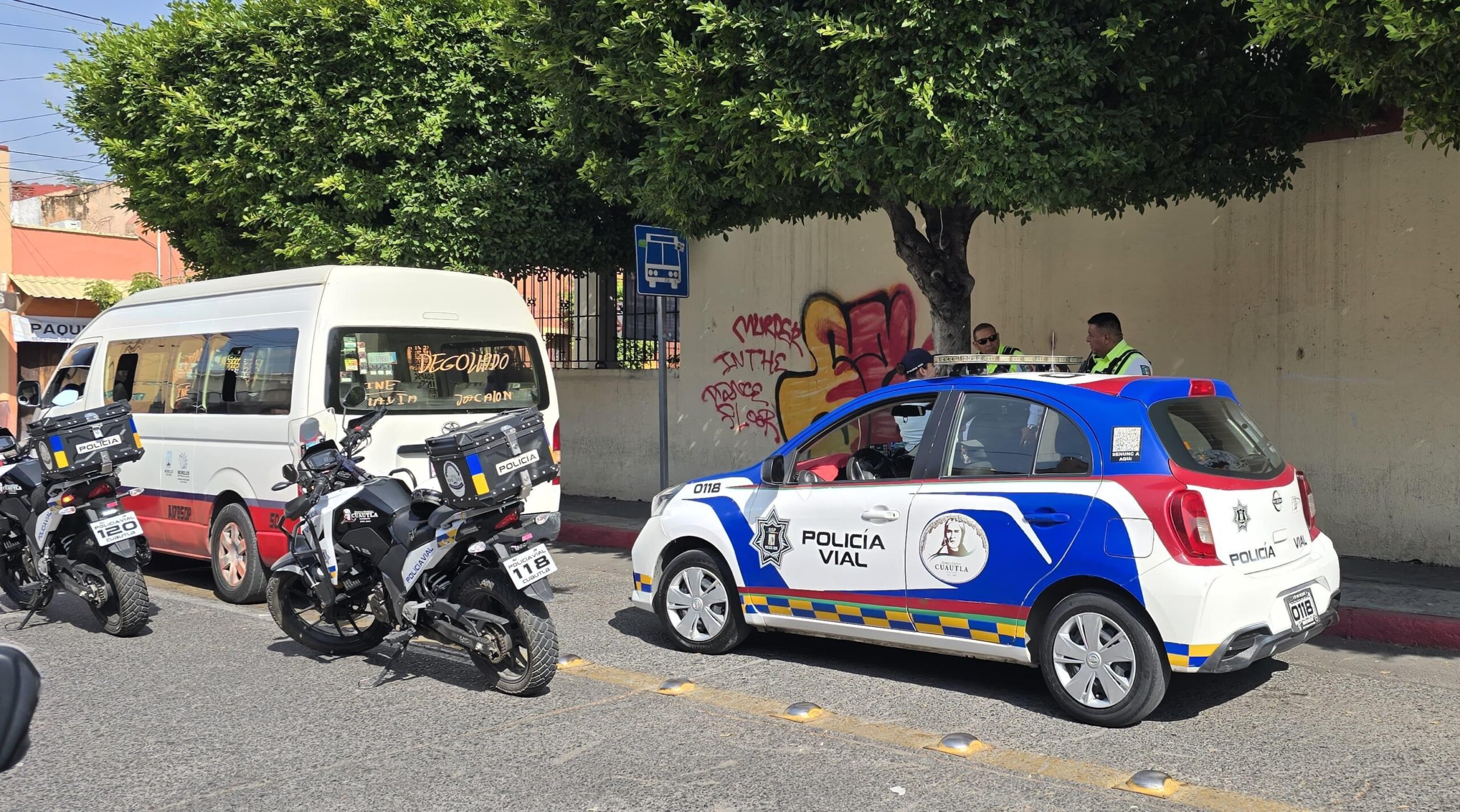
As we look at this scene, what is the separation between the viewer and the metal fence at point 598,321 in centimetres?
1462

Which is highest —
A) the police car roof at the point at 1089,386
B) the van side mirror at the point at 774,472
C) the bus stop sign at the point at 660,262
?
the bus stop sign at the point at 660,262

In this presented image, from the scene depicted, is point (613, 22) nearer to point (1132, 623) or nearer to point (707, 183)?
point (707, 183)

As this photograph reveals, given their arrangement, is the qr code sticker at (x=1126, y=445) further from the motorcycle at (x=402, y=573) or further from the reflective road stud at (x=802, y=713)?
the motorcycle at (x=402, y=573)

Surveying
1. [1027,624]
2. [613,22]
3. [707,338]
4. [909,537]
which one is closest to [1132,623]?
[1027,624]

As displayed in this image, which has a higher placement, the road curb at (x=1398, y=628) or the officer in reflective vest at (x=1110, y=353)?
the officer in reflective vest at (x=1110, y=353)

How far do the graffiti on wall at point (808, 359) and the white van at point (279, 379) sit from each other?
396 centimetres

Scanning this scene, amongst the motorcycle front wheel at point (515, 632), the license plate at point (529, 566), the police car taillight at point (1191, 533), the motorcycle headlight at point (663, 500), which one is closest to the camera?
the police car taillight at point (1191, 533)

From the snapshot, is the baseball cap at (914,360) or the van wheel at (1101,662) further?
the baseball cap at (914,360)

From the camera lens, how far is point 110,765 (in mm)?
4785

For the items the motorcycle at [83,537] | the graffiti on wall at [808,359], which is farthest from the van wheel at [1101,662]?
the graffiti on wall at [808,359]

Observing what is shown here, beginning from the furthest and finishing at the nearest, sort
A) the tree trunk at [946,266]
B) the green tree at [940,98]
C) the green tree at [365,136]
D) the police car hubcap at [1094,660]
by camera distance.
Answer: the green tree at [365,136], the tree trunk at [946,266], the green tree at [940,98], the police car hubcap at [1094,660]

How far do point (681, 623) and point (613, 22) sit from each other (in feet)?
15.0

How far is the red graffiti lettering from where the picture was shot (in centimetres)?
1258

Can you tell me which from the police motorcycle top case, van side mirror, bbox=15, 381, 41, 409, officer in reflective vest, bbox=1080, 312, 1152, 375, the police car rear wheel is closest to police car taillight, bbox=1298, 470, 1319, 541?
the police motorcycle top case
